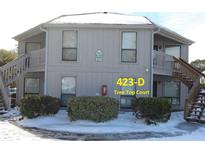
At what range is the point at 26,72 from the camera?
16266 mm

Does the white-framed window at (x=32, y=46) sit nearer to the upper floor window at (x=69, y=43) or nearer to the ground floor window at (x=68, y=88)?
the upper floor window at (x=69, y=43)

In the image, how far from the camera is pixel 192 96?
42.6ft

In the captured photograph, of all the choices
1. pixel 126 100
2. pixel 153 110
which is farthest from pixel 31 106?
pixel 153 110

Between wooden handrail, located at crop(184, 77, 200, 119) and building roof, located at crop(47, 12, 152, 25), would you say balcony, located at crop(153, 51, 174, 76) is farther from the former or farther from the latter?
wooden handrail, located at crop(184, 77, 200, 119)

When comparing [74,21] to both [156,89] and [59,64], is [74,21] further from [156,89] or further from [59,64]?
[156,89]

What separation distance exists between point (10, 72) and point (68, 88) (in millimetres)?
4005

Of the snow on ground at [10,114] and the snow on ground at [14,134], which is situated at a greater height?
the snow on ground at [10,114]

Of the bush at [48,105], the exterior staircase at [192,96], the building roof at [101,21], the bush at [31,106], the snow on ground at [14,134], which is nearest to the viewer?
the snow on ground at [14,134]

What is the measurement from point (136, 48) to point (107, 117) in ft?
15.1

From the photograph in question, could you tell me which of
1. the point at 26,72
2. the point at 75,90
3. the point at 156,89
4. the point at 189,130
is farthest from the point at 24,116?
the point at 156,89

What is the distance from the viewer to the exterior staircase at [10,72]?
587 inches

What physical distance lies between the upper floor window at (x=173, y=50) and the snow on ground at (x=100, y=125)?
6.83 m

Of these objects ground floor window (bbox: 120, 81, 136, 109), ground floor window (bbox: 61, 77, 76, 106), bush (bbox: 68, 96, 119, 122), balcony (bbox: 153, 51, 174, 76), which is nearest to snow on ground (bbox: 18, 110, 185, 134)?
bush (bbox: 68, 96, 119, 122)

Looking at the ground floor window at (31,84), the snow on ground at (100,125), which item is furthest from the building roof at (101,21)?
the snow on ground at (100,125)
